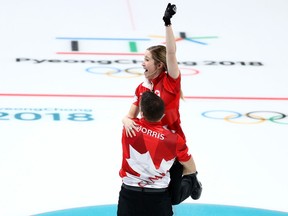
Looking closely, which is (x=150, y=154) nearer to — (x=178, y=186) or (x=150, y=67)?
(x=178, y=186)

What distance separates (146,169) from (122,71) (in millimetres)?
5393

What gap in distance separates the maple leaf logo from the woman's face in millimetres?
613

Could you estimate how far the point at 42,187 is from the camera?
17.6 feet

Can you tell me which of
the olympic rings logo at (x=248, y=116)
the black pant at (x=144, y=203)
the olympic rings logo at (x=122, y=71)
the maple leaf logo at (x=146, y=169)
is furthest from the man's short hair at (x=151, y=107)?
the olympic rings logo at (x=122, y=71)

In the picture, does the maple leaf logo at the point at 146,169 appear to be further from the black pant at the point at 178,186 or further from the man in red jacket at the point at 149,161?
the black pant at the point at 178,186

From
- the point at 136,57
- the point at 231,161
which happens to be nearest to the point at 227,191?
the point at 231,161

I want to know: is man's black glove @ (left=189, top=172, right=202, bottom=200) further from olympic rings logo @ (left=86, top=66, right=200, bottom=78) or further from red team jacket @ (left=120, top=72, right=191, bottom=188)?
olympic rings logo @ (left=86, top=66, right=200, bottom=78)

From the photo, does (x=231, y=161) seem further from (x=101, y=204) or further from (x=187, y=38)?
(x=187, y=38)

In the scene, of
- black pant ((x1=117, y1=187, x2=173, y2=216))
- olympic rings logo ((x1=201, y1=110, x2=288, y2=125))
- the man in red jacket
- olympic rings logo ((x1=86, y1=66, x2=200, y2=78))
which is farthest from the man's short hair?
olympic rings logo ((x1=86, y1=66, x2=200, y2=78))

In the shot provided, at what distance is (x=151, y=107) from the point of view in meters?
3.52

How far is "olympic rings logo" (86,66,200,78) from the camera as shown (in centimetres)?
873

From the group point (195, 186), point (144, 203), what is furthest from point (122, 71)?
point (144, 203)

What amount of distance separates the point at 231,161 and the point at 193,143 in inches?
20.6

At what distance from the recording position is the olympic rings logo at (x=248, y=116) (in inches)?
286
